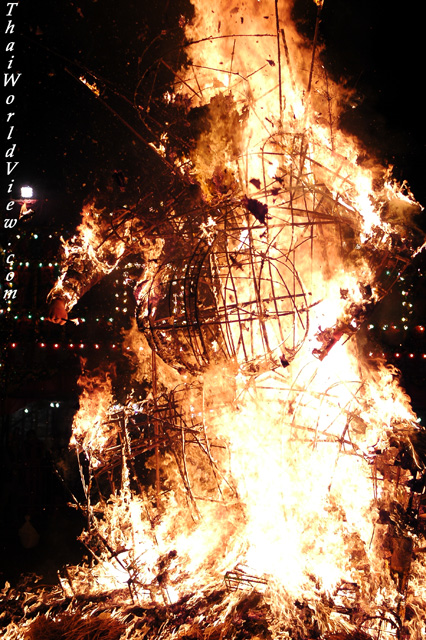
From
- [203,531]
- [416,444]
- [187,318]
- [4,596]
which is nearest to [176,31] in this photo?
[187,318]

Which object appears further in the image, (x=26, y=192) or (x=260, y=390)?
(x=26, y=192)

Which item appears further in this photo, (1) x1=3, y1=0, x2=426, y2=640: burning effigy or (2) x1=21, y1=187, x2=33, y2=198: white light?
(2) x1=21, y1=187, x2=33, y2=198: white light

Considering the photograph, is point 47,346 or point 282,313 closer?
point 282,313

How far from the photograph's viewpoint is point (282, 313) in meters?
2.59

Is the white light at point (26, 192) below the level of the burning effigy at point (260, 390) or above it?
above

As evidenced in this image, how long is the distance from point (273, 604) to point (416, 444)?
1360mm

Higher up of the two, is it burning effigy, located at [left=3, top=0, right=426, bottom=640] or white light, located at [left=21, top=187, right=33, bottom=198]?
white light, located at [left=21, top=187, right=33, bottom=198]

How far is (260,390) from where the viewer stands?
3.79 metres

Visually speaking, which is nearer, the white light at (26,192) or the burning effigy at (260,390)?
the burning effigy at (260,390)

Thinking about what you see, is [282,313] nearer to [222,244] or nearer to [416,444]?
[222,244]

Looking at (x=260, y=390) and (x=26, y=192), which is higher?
(x=26, y=192)

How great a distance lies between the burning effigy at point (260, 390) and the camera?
8.96 feet

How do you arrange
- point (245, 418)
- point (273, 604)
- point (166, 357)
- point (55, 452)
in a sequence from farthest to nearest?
point (55, 452) → point (245, 418) → point (166, 357) → point (273, 604)

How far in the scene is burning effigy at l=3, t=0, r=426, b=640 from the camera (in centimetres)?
273
